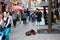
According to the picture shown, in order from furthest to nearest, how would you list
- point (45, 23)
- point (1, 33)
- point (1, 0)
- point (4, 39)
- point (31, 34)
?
point (1, 0) < point (45, 23) < point (31, 34) < point (4, 39) < point (1, 33)

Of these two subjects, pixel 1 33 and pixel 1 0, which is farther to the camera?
pixel 1 0

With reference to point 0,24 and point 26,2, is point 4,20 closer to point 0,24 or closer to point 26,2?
point 0,24

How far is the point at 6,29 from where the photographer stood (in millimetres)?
12516

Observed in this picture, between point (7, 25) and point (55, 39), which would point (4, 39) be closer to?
point (7, 25)

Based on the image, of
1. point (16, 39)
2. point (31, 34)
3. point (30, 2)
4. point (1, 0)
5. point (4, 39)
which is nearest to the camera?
point (4, 39)

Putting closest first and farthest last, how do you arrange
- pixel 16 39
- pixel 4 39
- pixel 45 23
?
pixel 4 39, pixel 16 39, pixel 45 23

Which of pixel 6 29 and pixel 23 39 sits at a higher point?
pixel 6 29

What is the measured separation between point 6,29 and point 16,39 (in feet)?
9.26

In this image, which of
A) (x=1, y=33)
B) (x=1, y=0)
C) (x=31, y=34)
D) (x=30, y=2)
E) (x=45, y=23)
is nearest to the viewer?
(x=1, y=33)

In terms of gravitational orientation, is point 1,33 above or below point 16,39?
above

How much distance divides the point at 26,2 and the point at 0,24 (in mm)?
85414

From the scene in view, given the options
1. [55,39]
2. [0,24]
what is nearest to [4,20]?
[0,24]

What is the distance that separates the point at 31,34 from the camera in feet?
58.5

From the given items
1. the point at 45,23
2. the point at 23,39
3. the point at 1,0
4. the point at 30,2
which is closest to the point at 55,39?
the point at 23,39
